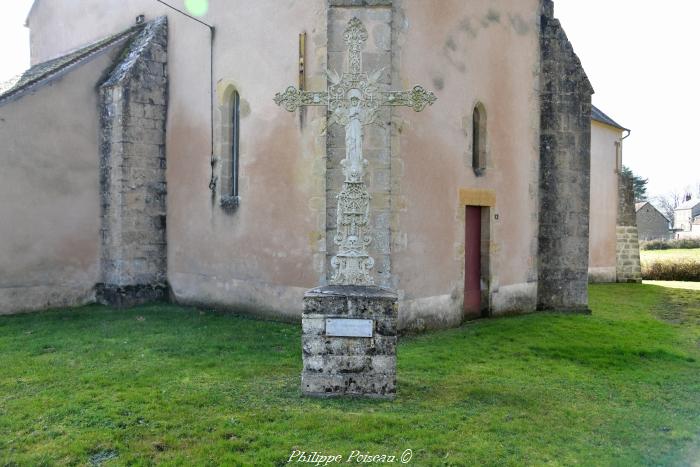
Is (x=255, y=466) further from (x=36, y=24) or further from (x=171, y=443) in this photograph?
(x=36, y=24)

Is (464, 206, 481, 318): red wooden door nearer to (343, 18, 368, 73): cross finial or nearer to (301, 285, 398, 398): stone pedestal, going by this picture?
(343, 18, 368, 73): cross finial

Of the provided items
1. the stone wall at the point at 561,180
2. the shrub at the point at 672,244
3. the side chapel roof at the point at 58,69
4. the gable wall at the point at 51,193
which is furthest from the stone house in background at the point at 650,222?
the gable wall at the point at 51,193

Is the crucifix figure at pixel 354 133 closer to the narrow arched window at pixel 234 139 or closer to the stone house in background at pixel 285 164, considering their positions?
the stone house in background at pixel 285 164

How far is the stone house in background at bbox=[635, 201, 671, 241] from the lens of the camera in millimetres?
49719

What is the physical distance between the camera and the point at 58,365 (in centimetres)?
727

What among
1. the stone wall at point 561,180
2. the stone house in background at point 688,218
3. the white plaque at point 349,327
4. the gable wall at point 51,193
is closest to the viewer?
the white plaque at point 349,327

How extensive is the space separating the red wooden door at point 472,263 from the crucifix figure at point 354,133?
15.5 ft

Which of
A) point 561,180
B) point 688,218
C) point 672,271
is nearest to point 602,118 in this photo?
point 672,271

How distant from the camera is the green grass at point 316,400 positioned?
4.76 m

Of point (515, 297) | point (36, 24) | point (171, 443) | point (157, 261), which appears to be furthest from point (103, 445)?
point (36, 24)

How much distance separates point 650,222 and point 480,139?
1802 inches

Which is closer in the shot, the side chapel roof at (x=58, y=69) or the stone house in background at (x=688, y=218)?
the side chapel roof at (x=58, y=69)

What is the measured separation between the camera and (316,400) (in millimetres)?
5863

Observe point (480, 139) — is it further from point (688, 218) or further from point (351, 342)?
point (688, 218)
